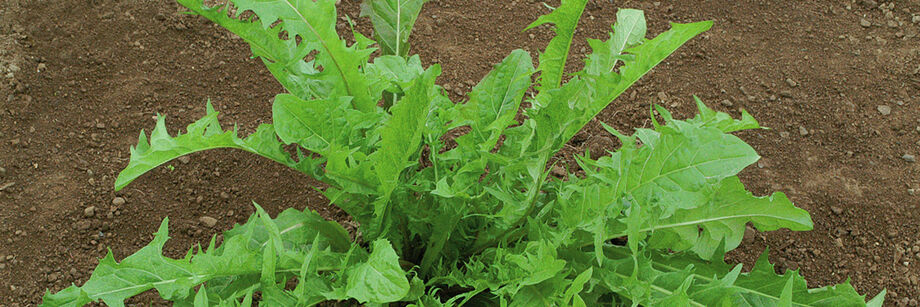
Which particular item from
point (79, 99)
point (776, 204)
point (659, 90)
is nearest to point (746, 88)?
point (659, 90)

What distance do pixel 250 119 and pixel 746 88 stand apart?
1.94m

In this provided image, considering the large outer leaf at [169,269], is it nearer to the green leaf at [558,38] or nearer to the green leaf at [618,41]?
the green leaf at [558,38]

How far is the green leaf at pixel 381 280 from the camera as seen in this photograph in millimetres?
1569

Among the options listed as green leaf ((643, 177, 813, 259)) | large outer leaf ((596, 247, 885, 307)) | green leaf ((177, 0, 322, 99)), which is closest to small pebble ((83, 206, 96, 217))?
green leaf ((177, 0, 322, 99))

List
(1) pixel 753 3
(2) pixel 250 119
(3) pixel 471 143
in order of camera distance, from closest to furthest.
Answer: (3) pixel 471 143 → (2) pixel 250 119 → (1) pixel 753 3

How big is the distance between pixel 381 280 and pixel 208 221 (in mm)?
1191

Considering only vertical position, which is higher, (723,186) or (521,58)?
(521,58)

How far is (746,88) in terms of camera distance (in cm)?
297

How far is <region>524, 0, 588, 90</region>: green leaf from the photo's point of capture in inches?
69.6

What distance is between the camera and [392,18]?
7.23ft

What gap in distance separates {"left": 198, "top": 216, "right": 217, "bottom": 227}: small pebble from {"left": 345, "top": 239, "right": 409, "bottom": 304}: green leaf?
1.09 m

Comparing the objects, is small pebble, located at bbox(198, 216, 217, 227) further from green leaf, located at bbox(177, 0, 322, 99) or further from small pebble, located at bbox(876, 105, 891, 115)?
small pebble, located at bbox(876, 105, 891, 115)

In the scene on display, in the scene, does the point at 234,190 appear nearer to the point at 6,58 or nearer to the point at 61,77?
the point at 61,77

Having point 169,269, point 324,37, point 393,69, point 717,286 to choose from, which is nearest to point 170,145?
point 169,269
